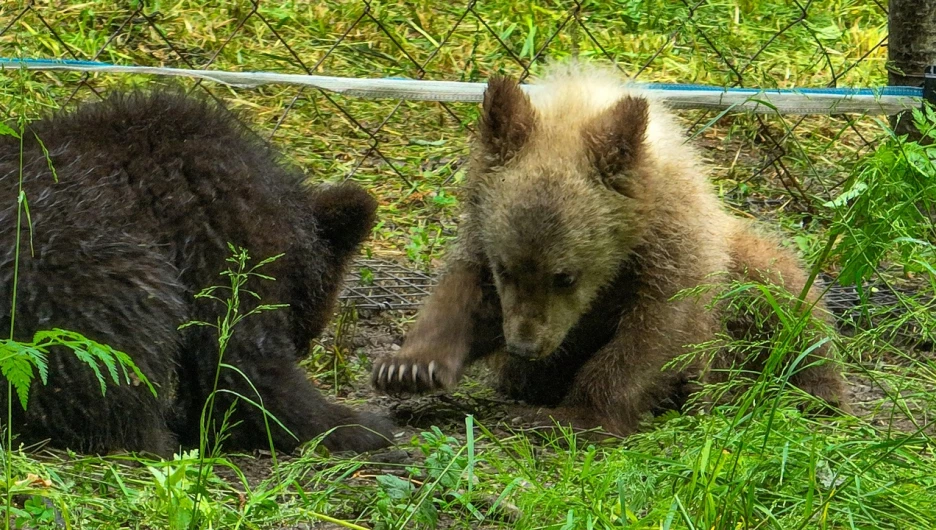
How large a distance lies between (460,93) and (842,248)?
272 centimetres

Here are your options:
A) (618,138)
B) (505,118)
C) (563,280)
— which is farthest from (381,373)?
(618,138)

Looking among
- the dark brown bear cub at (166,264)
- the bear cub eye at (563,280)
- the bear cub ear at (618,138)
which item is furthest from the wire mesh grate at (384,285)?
the bear cub ear at (618,138)

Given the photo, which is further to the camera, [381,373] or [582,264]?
[381,373]

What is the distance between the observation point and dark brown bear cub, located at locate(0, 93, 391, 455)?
146 inches

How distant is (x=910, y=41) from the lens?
19.9 feet

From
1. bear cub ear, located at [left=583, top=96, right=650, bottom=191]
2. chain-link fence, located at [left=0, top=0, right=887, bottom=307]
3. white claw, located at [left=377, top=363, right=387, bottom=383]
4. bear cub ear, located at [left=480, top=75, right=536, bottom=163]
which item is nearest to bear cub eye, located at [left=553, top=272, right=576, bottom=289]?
bear cub ear, located at [left=583, top=96, right=650, bottom=191]

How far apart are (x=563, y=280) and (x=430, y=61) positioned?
10.4 feet

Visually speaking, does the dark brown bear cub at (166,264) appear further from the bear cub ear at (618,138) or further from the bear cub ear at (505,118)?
the bear cub ear at (618,138)

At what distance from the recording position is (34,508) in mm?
2666

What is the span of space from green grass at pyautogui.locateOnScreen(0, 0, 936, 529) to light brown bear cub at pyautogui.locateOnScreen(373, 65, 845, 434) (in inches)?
10.0

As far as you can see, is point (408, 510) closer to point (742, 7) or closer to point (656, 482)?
point (656, 482)

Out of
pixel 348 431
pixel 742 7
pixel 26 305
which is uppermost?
pixel 742 7

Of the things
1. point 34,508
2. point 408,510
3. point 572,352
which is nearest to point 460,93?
point 572,352

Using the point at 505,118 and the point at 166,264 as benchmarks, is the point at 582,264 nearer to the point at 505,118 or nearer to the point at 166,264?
the point at 505,118
